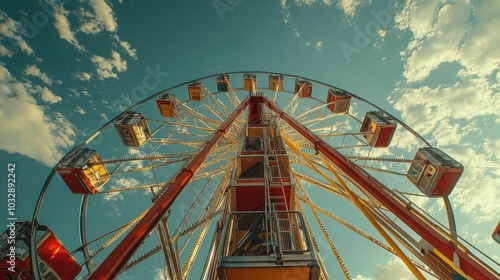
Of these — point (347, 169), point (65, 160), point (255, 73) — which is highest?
point (255, 73)

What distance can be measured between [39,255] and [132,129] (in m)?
5.71

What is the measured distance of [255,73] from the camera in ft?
51.1

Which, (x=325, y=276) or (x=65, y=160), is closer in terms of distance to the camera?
(x=325, y=276)

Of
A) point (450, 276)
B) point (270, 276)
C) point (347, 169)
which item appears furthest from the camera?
point (347, 169)

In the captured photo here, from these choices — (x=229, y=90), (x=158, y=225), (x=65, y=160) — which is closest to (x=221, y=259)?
(x=158, y=225)

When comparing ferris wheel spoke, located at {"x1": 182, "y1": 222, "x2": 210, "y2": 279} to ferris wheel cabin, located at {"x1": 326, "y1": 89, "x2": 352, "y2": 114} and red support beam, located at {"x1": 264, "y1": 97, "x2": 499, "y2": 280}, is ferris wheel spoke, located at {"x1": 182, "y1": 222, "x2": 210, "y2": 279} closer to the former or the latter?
red support beam, located at {"x1": 264, "y1": 97, "x2": 499, "y2": 280}

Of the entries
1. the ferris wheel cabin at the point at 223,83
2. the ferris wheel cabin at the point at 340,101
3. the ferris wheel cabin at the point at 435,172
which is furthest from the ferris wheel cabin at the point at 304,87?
the ferris wheel cabin at the point at 435,172

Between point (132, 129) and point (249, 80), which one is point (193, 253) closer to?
point (132, 129)

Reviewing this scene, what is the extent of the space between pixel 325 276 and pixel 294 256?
2.26 m

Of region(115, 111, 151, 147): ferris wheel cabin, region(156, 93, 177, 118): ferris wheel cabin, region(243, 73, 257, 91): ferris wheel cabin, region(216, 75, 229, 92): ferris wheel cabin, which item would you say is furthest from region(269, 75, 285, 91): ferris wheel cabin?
region(115, 111, 151, 147): ferris wheel cabin

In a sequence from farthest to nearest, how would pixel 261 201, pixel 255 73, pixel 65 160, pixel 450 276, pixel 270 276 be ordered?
pixel 255 73, pixel 65 160, pixel 261 201, pixel 270 276, pixel 450 276

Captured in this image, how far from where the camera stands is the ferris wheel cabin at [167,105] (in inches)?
476

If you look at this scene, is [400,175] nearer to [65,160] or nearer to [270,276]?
[270,276]

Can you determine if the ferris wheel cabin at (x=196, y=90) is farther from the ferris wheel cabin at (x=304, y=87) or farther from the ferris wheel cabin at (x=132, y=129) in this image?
the ferris wheel cabin at (x=304, y=87)
